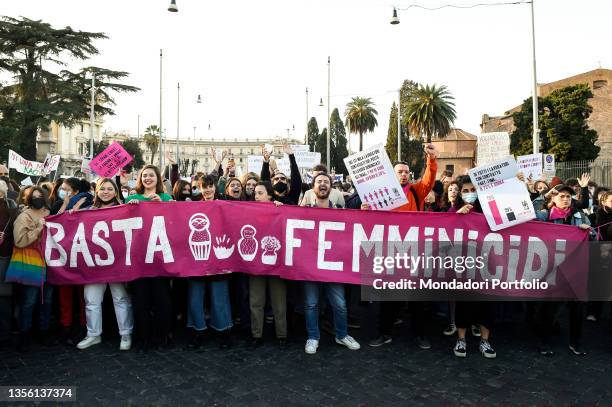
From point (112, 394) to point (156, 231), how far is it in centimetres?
191

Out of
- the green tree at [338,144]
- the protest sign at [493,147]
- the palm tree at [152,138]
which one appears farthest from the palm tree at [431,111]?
the palm tree at [152,138]

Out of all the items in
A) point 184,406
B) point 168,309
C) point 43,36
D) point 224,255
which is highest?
point 43,36

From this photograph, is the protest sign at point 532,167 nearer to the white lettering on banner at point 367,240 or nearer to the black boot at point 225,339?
the white lettering on banner at point 367,240

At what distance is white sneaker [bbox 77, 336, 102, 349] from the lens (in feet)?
17.3

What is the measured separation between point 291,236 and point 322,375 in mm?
1588

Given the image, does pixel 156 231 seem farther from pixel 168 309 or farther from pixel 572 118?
pixel 572 118

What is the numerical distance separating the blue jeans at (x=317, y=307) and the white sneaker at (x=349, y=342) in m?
0.03

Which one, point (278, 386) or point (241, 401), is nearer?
point (241, 401)

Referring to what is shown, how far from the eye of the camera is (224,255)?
5.42 m

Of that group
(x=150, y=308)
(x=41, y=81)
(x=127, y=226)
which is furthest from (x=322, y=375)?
(x=41, y=81)

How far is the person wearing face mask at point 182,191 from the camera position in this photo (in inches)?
259

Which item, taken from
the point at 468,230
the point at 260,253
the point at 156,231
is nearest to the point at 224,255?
the point at 260,253

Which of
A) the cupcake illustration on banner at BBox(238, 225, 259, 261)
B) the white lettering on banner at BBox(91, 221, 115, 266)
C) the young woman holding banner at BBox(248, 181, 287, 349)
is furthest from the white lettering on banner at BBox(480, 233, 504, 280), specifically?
the white lettering on banner at BBox(91, 221, 115, 266)

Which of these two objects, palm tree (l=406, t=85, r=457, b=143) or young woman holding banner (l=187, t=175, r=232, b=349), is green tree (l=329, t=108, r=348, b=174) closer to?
palm tree (l=406, t=85, r=457, b=143)
